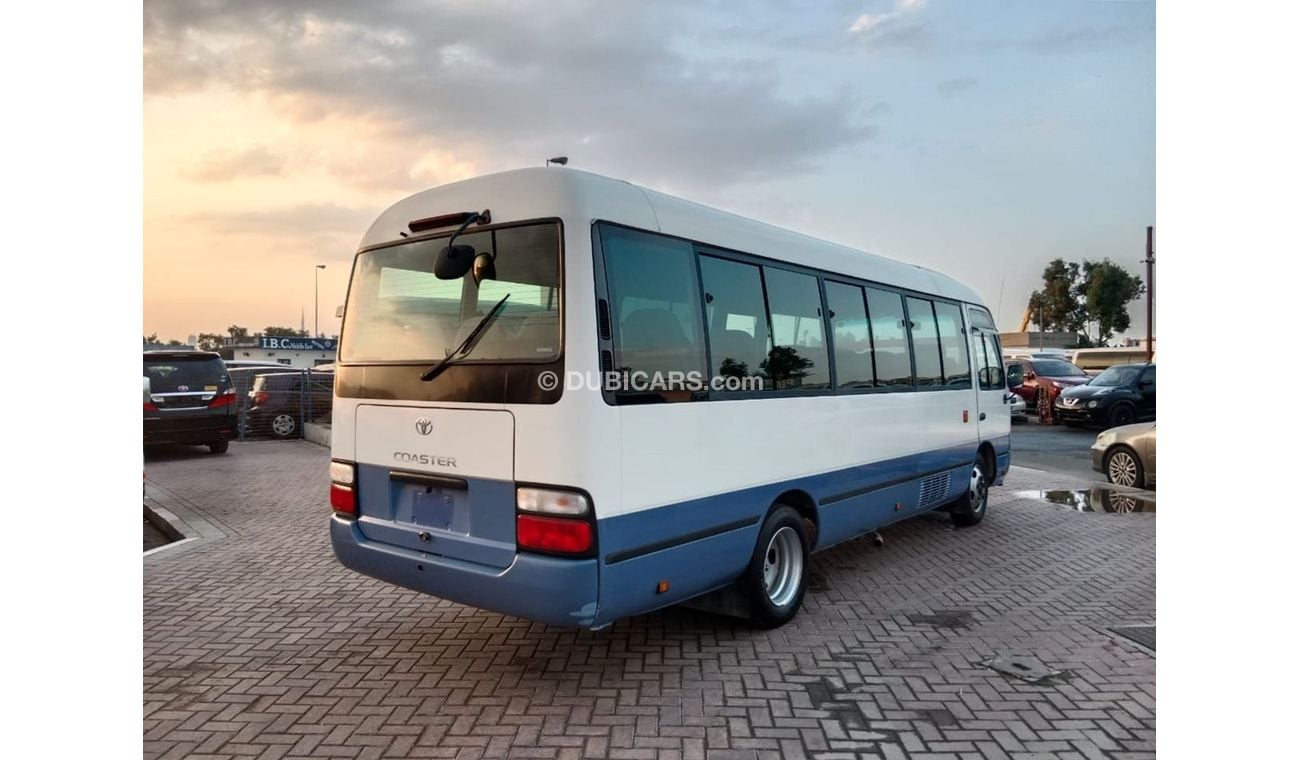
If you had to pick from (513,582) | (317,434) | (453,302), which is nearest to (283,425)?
(317,434)

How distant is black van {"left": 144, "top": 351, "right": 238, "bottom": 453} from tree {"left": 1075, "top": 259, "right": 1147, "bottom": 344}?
197 feet

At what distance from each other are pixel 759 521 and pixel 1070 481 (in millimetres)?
9044

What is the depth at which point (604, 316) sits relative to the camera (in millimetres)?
4039

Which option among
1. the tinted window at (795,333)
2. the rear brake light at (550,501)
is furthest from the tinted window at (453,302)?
the tinted window at (795,333)

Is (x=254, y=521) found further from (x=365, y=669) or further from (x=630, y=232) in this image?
(x=630, y=232)

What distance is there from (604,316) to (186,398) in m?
13.1

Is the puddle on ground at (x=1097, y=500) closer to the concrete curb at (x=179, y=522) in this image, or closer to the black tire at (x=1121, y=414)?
the black tire at (x=1121, y=414)

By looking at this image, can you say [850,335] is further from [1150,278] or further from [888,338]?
[1150,278]

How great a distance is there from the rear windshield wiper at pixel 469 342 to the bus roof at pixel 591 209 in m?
0.51

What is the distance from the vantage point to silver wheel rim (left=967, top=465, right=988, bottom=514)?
28.2 feet

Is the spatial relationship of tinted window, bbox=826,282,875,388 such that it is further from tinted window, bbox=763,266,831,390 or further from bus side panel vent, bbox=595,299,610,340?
bus side panel vent, bbox=595,299,610,340

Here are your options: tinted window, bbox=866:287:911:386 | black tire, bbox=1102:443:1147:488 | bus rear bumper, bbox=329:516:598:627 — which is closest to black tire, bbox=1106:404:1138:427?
black tire, bbox=1102:443:1147:488

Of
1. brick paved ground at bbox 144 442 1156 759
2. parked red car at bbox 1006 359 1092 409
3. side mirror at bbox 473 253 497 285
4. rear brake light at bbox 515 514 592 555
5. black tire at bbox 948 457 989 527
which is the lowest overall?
brick paved ground at bbox 144 442 1156 759

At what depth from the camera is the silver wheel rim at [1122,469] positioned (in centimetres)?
1116
